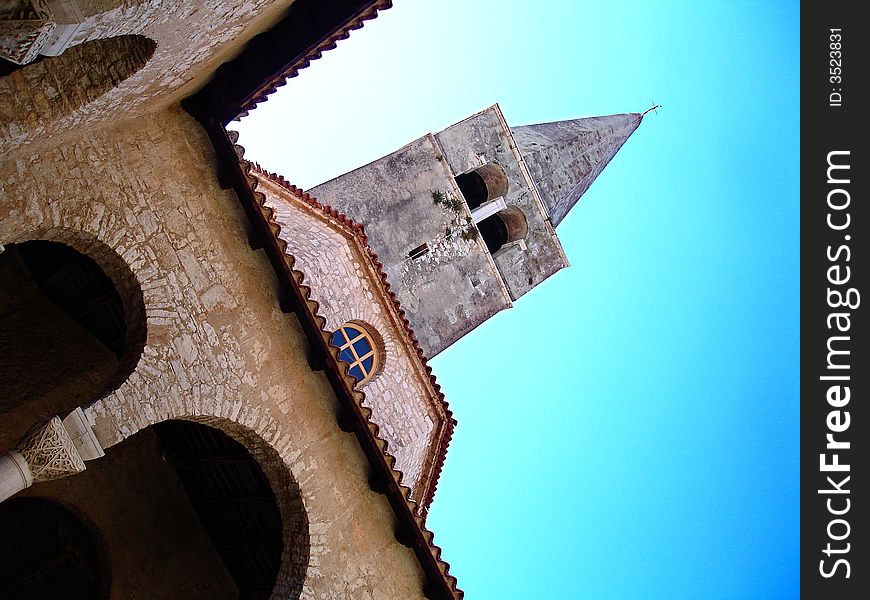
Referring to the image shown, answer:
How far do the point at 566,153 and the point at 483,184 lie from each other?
2.64 m

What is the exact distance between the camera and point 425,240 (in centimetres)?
1273

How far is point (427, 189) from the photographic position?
516 inches

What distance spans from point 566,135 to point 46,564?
1372 cm

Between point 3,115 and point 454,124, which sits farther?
point 454,124

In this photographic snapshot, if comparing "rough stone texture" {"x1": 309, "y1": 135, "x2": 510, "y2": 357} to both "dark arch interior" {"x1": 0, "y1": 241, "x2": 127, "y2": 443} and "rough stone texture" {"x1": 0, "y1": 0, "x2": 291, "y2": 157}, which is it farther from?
"rough stone texture" {"x1": 0, "y1": 0, "x2": 291, "y2": 157}

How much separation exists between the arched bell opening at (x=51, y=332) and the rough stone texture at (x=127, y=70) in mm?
2445

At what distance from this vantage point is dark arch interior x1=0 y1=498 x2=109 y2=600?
8406 millimetres

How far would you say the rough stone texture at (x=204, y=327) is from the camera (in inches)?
211

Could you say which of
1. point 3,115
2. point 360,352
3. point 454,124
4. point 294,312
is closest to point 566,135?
point 454,124

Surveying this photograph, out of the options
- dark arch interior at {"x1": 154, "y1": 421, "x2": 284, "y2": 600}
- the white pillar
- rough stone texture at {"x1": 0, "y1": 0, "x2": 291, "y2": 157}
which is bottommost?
dark arch interior at {"x1": 154, "y1": 421, "x2": 284, "y2": 600}

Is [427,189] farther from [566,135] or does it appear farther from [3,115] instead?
[3,115]

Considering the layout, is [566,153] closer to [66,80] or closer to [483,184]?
[483,184]

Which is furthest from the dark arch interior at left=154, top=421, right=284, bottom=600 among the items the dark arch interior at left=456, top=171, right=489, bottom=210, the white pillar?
the dark arch interior at left=456, top=171, right=489, bottom=210

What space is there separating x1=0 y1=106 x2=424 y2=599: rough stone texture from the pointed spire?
10031 mm
